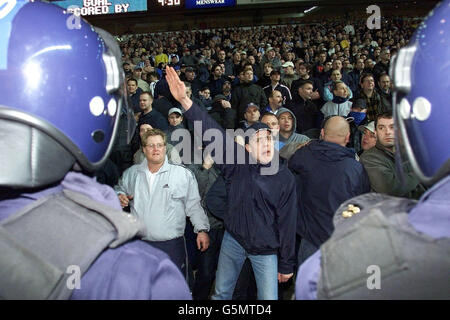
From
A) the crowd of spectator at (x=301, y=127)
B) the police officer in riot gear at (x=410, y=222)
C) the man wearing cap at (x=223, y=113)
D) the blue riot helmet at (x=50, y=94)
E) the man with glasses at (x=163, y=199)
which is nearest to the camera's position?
the police officer in riot gear at (x=410, y=222)

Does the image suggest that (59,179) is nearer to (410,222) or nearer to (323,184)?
(410,222)

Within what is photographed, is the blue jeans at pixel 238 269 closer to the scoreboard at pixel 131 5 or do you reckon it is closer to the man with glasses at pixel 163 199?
the man with glasses at pixel 163 199

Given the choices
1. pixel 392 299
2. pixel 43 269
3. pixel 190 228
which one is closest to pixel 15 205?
pixel 43 269

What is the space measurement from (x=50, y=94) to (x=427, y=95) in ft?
3.57

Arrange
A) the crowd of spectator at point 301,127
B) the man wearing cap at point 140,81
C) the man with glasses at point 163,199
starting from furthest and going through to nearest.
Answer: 1. the man wearing cap at point 140,81
2. the man with glasses at point 163,199
3. the crowd of spectator at point 301,127

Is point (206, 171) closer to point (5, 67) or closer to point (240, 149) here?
point (240, 149)

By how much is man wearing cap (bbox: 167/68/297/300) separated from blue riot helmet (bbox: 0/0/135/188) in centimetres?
177

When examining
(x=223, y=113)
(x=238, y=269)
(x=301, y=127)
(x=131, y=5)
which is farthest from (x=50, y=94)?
(x=131, y=5)

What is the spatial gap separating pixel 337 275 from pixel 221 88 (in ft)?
23.9

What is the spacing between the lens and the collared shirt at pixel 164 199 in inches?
130

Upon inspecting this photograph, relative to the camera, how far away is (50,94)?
1.19m

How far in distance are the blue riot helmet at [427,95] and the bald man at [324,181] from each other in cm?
169

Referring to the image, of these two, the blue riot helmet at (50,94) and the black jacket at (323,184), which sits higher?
the blue riot helmet at (50,94)

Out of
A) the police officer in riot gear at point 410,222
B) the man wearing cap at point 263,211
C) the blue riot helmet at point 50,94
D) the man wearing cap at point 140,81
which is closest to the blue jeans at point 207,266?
the man wearing cap at point 263,211
